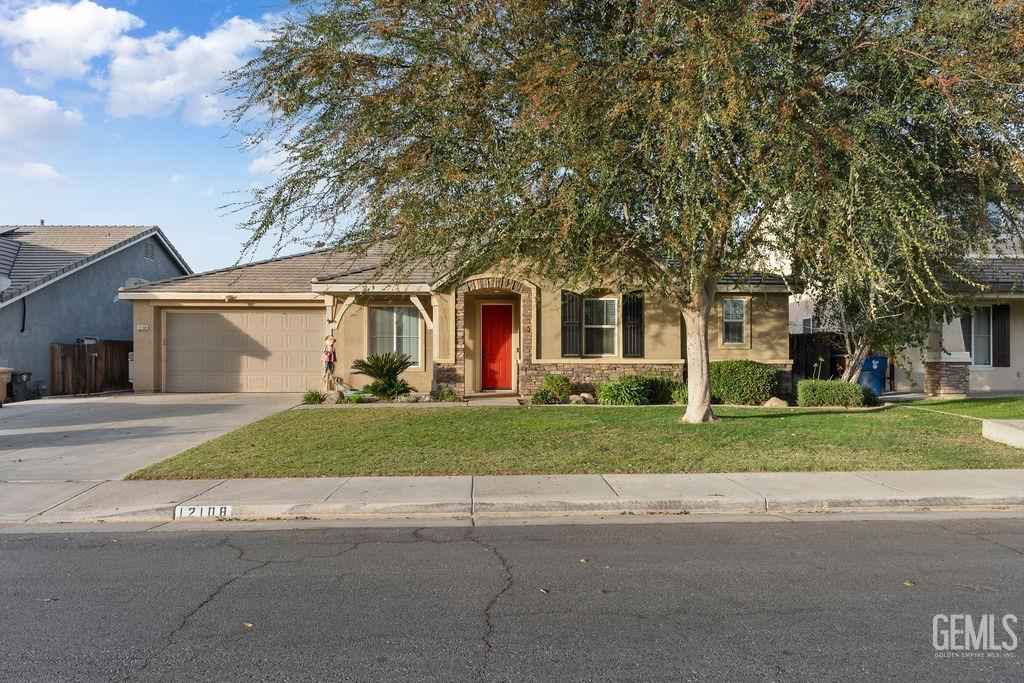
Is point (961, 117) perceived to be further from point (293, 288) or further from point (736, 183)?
point (293, 288)

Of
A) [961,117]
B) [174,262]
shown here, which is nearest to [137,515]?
[961,117]

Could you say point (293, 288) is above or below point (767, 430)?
above

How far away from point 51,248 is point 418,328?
12898mm

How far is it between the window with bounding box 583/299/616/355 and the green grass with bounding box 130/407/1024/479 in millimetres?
3868

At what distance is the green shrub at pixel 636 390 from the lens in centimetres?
1714

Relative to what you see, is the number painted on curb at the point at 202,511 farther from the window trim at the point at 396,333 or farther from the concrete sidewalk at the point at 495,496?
the window trim at the point at 396,333

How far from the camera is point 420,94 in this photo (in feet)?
34.4

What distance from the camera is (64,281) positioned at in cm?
2206

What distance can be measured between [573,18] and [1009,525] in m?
8.19

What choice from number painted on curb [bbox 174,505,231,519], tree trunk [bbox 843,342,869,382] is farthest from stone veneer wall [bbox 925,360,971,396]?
number painted on curb [bbox 174,505,231,519]

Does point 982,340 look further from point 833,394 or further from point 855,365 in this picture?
point 833,394

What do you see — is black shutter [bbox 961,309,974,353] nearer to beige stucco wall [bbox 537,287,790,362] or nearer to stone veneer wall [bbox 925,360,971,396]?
stone veneer wall [bbox 925,360,971,396]

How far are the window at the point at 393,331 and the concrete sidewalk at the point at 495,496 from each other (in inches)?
442

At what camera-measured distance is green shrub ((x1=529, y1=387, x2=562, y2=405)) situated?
17.1 meters
